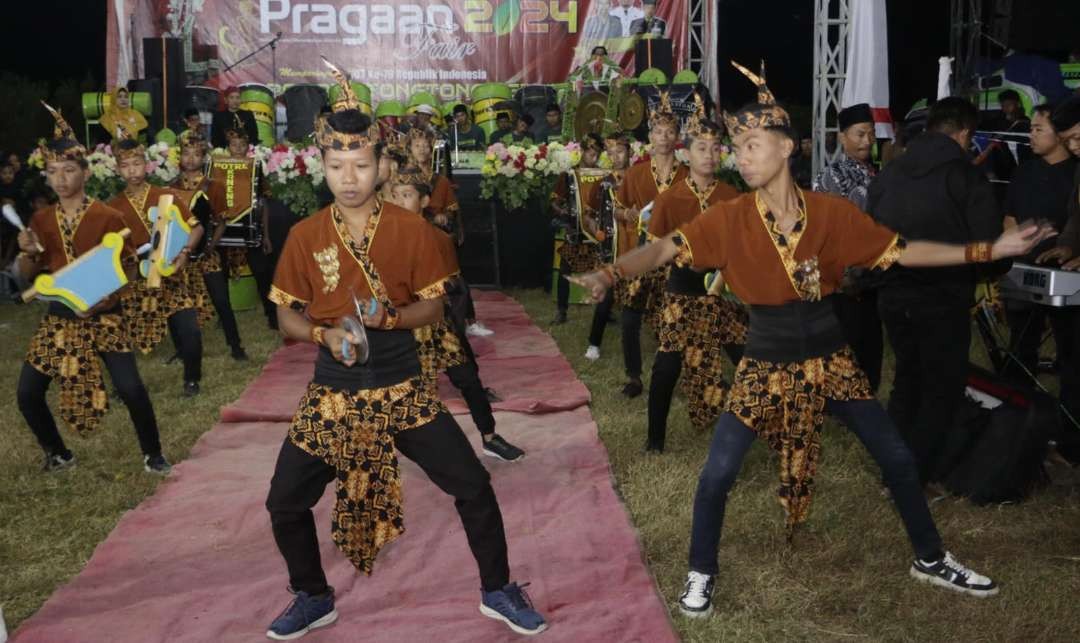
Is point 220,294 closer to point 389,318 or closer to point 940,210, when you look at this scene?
point 389,318

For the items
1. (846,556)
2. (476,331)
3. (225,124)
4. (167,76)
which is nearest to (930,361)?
(846,556)

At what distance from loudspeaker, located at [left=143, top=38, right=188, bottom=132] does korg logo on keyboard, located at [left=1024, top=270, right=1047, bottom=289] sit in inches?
553

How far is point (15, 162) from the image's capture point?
41.4 ft

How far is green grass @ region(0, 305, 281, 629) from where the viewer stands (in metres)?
4.59

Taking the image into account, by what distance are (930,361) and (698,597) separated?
63.8 inches

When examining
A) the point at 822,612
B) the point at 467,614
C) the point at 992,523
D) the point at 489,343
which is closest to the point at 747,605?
the point at 822,612

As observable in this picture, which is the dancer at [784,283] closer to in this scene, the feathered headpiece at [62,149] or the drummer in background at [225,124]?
the feathered headpiece at [62,149]

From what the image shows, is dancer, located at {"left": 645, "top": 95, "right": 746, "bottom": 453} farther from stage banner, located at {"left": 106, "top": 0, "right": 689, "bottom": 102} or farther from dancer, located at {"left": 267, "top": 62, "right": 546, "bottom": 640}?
stage banner, located at {"left": 106, "top": 0, "right": 689, "bottom": 102}

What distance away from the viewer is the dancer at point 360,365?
11.4 ft

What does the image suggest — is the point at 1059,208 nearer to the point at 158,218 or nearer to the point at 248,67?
the point at 158,218

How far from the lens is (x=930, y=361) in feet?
15.8

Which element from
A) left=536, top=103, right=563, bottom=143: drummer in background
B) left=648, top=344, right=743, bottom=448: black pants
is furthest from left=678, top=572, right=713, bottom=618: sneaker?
left=536, top=103, right=563, bottom=143: drummer in background

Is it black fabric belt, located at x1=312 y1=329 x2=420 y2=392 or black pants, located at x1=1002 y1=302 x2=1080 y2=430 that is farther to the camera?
black pants, located at x1=1002 y1=302 x2=1080 y2=430

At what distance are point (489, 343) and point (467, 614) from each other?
18.5 ft
